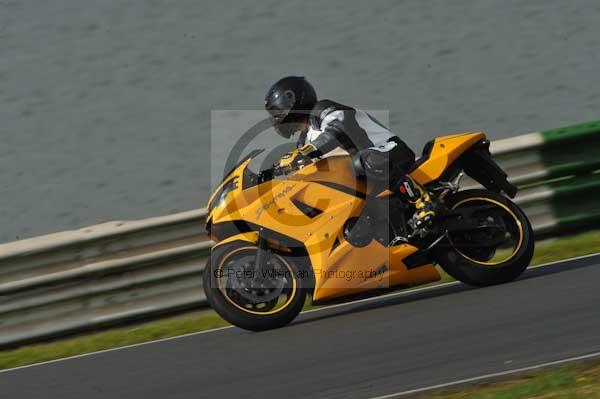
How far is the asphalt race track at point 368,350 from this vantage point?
5.73 metres

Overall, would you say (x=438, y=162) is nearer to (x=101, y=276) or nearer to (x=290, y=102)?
(x=290, y=102)

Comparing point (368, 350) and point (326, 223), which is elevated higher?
point (326, 223)

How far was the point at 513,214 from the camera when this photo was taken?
731cm

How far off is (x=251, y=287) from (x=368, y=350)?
1.07 m

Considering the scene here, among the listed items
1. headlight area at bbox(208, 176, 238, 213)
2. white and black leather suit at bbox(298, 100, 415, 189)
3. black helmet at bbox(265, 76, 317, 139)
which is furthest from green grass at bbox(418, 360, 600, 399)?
black helmet at bbox(265, 76, 317, 139)

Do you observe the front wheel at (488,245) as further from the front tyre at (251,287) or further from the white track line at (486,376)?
the white track line at (486,376)

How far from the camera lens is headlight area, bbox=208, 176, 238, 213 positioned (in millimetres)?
7117

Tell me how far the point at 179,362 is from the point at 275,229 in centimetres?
106

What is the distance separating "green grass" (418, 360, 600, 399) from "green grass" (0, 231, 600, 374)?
2771 millimetres

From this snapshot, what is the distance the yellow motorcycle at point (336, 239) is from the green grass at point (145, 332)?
2.75 feet

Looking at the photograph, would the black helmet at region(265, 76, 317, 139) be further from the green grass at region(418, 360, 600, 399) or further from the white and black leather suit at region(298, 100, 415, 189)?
the green grass at region(418, 360, 600, 399)

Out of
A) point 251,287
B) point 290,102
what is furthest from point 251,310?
point 290,102

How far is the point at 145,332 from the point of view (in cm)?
801

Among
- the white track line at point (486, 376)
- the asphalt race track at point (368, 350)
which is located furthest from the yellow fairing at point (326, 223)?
the white track line at point (486, 376)
